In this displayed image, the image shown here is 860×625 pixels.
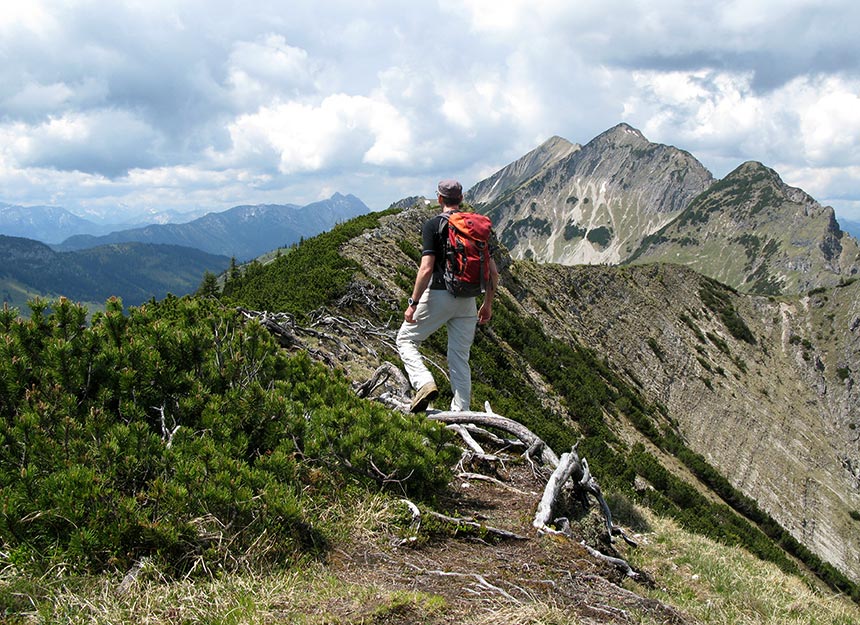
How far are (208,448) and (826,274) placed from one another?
763ft

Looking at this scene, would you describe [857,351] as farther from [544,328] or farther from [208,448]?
[208,448]

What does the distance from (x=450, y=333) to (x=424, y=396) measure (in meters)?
0.98

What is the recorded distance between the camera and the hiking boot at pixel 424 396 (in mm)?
6750

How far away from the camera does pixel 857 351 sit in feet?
267

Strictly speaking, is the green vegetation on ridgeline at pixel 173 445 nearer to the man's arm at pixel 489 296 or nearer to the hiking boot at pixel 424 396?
the hiking boot at pixel 424 396

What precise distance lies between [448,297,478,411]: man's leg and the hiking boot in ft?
1.90

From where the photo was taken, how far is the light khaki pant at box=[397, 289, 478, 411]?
6883 mm

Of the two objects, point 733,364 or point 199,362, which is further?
point 733,364

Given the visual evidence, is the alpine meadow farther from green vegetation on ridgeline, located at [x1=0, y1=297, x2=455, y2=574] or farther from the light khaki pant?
the light khaki pant

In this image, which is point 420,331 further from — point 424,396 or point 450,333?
point 424,396

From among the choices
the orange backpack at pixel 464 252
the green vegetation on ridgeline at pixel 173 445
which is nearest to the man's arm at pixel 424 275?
the orange backpack at pixel 464 252

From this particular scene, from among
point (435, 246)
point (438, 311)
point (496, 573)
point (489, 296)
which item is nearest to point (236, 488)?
point (496, 573)

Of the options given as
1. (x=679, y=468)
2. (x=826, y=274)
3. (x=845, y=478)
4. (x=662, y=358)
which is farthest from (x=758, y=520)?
(x=826, y=274)

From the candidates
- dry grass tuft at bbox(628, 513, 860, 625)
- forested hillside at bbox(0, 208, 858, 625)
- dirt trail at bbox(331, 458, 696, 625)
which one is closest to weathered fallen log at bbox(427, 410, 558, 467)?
forested hillside at bbox(0, 208, 858, 625)
